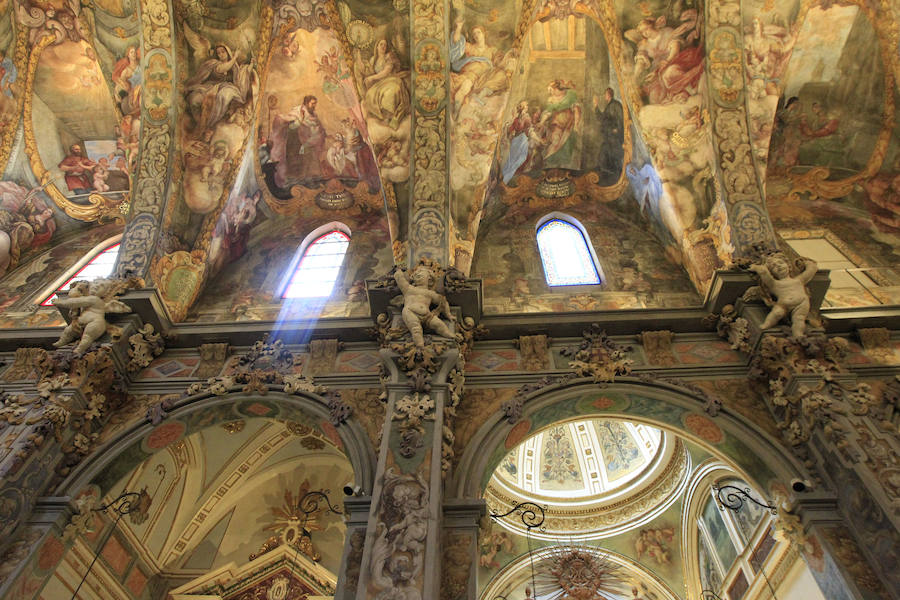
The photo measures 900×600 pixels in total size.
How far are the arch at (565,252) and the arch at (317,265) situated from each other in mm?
3734

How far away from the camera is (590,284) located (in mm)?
9906

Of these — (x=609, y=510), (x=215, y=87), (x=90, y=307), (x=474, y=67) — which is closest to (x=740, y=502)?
(x=609, y=510)

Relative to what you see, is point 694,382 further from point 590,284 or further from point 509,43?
point 509,43

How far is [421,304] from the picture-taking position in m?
7.42

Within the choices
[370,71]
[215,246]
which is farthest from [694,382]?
[215,246]

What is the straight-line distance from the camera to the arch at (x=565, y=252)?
1010 cm

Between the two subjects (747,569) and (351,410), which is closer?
(351,410)

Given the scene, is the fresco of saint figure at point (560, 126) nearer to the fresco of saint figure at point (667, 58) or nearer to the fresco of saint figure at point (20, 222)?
the fresco of saint figure at point (667, 58)

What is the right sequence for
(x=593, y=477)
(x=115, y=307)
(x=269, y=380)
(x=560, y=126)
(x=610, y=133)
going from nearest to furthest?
1. (x=269, y=380)
2. (x=115, y=307)
3. (x=610, y=133)
4. (x=560, y=126)
5. (x=593, y=477)

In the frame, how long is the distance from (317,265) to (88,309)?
393 centimetres

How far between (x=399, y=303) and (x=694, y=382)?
13.1 feet

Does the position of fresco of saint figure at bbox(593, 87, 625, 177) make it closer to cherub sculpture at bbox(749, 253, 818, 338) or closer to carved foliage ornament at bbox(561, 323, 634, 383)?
cherub sculpture at bbox(749, 253, 818, 338)

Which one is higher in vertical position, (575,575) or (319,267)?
(319,267)

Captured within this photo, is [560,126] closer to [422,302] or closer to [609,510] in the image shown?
Result: [422,302]
